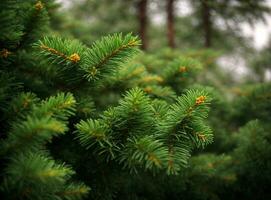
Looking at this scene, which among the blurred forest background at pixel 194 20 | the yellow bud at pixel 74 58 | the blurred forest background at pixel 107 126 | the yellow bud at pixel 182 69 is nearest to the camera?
the blurred forest background at pixel 107 126

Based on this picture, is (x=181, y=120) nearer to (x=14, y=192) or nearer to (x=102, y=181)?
(x=102, y=181)

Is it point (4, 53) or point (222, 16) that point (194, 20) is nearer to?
point (222, 16)

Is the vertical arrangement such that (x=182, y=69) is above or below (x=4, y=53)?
above

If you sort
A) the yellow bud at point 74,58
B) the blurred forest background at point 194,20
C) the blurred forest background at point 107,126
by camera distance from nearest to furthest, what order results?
the blurred forest background at point 107,126
the yellow bud at point 74,58
the blurred forest background at point 194,20

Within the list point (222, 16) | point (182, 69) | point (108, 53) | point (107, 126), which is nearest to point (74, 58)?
point (108, 53)

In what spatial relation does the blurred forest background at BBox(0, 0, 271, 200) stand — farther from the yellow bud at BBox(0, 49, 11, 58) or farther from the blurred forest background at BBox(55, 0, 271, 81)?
the blurred forest background at BBox(55, 0, 271, 81)

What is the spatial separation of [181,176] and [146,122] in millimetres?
750

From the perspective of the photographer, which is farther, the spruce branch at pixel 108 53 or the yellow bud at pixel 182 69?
the yellow bud at pixel 182 69

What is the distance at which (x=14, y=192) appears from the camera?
116 centimetres

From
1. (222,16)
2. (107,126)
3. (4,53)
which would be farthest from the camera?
(222,16)

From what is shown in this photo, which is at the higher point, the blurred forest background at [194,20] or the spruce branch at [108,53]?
the blurred forest background at [194,20]

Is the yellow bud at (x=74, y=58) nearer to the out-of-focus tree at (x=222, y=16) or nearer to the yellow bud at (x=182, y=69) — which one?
the yellow bud at (x=182, y=69)

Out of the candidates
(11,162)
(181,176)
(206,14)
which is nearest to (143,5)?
(206,14)

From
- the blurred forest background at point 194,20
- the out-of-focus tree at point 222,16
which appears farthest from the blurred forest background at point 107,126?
the out-of-focus tree at point 222,16
